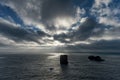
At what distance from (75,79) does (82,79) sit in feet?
14.7

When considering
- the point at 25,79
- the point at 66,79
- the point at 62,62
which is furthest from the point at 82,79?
the point at 62,62

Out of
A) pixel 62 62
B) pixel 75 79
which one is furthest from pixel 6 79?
pixel 62 62

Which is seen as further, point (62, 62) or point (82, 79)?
point (62, 62)

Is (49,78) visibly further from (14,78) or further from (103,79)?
(103,79)

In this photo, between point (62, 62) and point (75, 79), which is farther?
point (62, 62)

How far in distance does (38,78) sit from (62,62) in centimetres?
8934

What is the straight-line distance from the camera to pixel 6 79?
9100 centimetres

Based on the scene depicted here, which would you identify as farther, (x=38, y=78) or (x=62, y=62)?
(x=62, y=62)

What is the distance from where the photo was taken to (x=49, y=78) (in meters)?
94.5

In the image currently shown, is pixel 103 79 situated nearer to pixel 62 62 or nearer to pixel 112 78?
pixel 112 78

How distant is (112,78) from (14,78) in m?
64.7

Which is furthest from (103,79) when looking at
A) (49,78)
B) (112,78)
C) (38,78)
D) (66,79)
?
(38,78)

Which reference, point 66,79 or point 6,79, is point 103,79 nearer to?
point 66,79

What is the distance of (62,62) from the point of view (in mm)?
181000
